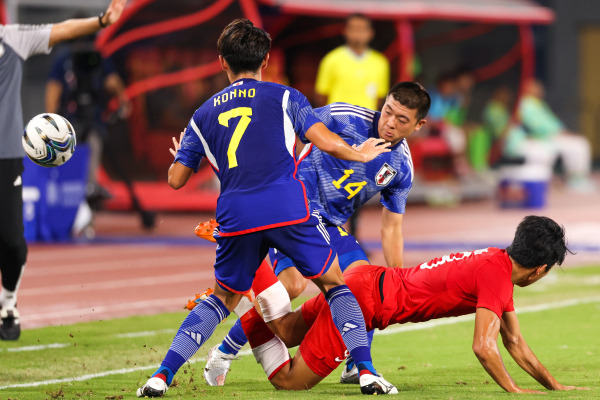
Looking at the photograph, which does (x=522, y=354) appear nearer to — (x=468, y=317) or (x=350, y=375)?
(x=350, y=375)

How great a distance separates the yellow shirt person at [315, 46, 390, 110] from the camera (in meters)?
13.4

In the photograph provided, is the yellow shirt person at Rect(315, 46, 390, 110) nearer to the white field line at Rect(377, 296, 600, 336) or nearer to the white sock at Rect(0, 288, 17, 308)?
the white field line at Rect(377, 296, 600, 336)

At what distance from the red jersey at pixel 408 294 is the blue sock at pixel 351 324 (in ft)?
0.80

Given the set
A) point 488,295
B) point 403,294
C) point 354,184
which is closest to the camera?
point 488,295

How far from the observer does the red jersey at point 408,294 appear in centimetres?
586

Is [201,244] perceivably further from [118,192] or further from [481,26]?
[481,26]

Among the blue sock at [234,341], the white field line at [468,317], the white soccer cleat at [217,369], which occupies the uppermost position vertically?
the blue sock at [234,341]

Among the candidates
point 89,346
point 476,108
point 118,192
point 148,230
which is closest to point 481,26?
point 476,108

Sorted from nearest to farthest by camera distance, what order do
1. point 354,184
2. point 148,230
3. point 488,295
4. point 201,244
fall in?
point 488,295 < point 354,184 < point 201,244 < point 148,230

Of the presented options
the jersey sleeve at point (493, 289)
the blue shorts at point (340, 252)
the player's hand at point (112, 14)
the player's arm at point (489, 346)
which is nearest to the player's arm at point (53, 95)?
the player's hand at point (112, 14)

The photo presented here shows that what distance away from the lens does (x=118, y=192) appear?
20.2 meters

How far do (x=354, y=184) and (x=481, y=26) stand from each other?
1872cm

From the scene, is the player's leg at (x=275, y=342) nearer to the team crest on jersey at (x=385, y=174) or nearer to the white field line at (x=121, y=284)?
the team crest on jersey at (x=385, y=174)

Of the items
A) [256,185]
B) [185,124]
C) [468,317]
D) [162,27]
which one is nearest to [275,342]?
[256,185]
